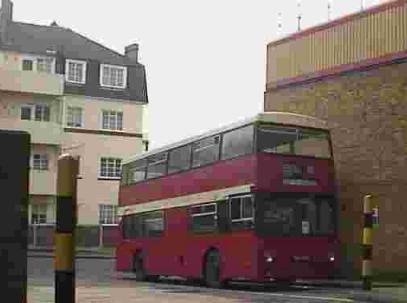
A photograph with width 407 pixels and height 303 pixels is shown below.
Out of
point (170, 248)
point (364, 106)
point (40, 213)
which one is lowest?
point (170, 248)

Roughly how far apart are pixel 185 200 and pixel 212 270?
7.86 ft

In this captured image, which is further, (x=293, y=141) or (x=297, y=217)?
(x=293, y=141)

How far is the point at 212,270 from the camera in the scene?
21844 mm

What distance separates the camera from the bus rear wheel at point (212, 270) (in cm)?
2142

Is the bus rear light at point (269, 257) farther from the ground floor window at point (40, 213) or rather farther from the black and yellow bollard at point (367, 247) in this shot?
the ground floor window at point (40, 213)

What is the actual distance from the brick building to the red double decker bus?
7.22ft

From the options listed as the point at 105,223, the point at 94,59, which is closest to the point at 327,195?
the point at 105,223

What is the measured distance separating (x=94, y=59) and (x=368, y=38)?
3860cm

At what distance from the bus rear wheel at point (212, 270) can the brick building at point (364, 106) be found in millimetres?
4426

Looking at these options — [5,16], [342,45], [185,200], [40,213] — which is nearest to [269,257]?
[185,200]

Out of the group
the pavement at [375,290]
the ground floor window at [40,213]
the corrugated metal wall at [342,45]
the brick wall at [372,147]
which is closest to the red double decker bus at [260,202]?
the pavement at [375,290]

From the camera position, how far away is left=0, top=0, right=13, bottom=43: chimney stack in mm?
57081

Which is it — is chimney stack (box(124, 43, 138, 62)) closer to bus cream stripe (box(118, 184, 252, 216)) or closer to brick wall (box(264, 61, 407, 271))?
bus cream stripe (box(118, 184, 252, 216))

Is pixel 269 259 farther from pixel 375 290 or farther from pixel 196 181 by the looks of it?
pixel 196 181
